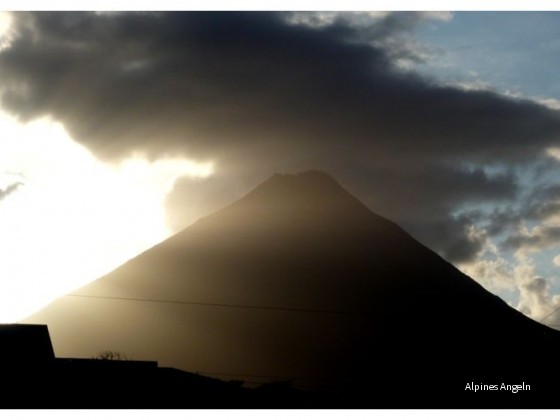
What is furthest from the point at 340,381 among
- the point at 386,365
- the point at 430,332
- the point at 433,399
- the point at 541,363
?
the point at 433,399

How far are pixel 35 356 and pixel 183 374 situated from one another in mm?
9360

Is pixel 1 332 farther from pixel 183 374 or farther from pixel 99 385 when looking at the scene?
pixel 183 374

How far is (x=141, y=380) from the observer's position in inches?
1561

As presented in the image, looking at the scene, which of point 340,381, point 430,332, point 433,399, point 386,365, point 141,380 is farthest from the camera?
point 430,332

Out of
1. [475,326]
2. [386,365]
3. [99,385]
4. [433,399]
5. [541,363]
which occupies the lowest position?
[99,385]

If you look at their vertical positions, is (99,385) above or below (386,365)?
below

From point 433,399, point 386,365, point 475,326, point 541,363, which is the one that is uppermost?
point 475,326

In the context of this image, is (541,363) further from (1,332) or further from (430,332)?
(1,332)

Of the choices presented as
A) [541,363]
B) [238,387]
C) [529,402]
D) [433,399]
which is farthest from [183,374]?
[541,363]

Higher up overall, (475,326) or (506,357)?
(475,326)

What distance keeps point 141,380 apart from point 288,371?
155214 millimetres

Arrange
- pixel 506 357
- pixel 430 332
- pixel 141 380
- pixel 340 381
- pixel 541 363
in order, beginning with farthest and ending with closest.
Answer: pixel 430 332 < pixel 340 381 < pixel 506 357 < pixel 541 363 < pixel 141 380

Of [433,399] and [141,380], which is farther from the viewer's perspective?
[433,399]

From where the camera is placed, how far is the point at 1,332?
35656 millimetres
